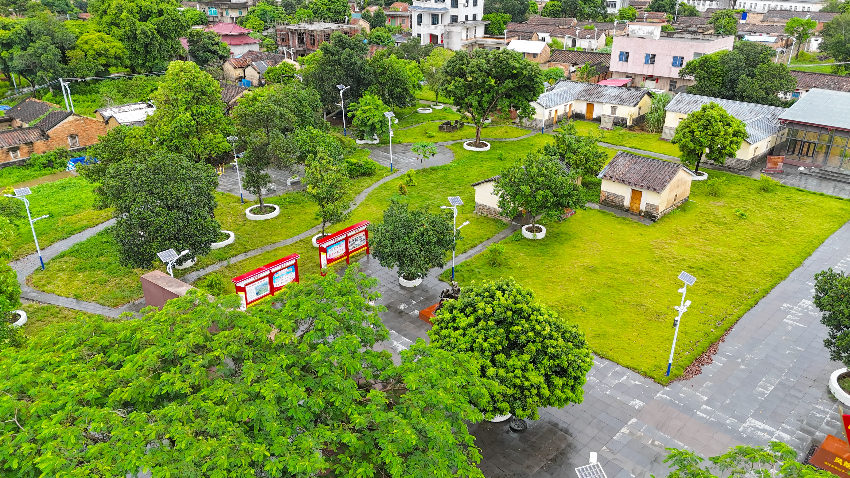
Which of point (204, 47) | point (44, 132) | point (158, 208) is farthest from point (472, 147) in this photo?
point (204, 47)

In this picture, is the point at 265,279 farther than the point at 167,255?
Yes

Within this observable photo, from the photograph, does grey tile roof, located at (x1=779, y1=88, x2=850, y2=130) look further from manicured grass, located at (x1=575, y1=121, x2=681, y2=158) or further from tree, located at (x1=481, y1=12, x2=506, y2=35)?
tree, located at (x1=481, y1=12, x2=506, y2=35)

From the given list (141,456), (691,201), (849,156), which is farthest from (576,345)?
(849,156)

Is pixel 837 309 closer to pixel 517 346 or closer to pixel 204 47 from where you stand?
pixel 517 346

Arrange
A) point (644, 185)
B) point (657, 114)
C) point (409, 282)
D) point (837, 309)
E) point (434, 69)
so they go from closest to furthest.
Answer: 1. point (837, 309)
2. point (409, 282)
3. point (644, 185)
4. point (657, 114)
5. point (434, 69)

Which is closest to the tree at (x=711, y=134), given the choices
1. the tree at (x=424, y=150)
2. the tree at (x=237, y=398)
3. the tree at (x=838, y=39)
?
the tree at (x=424, y=150)

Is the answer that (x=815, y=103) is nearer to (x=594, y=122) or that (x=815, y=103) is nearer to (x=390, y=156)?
(x=594, y=122)

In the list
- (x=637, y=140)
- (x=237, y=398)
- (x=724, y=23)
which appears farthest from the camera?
(x=724, y=23)

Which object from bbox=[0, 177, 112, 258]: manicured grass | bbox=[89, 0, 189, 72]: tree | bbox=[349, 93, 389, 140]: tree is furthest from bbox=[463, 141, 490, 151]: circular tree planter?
bbox=[89, 0, 189, 72]: tree
